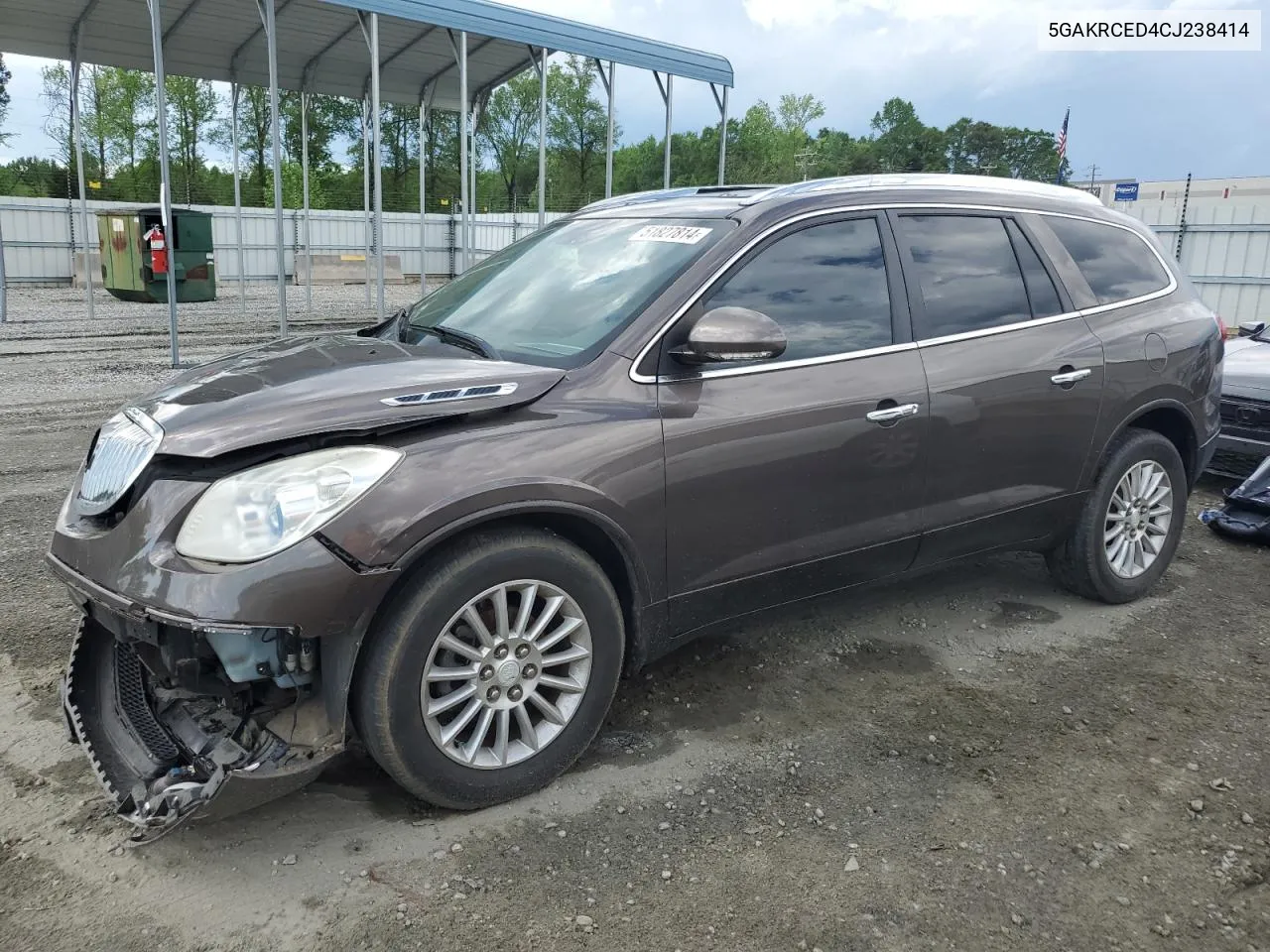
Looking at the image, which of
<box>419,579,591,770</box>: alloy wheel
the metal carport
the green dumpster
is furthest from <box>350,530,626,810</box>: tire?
the green dumpster

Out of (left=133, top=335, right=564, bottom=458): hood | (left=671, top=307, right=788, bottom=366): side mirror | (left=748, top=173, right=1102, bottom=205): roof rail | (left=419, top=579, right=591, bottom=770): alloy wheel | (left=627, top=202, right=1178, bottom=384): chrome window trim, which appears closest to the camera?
(left=133, top=335, right=564, bottom=458): hood

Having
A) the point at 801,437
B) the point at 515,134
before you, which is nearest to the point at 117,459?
the point at 801,437

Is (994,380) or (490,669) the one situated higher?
(994,380)

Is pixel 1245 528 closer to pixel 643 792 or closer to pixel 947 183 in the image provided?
pixel 947 183

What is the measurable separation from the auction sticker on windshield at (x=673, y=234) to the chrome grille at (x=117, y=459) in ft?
5.83

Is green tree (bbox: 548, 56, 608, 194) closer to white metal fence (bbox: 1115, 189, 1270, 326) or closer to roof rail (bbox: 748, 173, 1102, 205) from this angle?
white metal fence (bbox: 1115, 189, 1270, 326)

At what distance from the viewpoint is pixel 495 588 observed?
9.04ft

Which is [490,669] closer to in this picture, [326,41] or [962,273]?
[962,273]

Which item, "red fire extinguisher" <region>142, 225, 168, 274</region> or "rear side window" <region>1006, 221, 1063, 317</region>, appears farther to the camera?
"red fire extinguisher" <region>142, 225, 168, 274</region>

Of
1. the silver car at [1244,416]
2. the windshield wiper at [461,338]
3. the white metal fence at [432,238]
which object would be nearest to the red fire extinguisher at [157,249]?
the white metal fence at [432,238]

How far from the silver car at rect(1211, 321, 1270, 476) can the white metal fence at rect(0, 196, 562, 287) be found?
1635cm

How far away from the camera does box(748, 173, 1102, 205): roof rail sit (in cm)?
364

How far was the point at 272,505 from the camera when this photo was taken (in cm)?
251

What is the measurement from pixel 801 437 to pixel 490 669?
4.27ft
